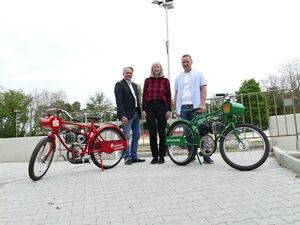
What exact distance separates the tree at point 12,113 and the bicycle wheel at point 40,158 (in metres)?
41.4

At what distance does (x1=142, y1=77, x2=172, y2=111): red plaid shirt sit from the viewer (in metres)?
5.90

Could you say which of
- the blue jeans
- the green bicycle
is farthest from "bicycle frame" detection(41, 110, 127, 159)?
the green bicycle

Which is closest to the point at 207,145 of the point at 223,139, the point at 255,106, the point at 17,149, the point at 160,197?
the point at 223,139

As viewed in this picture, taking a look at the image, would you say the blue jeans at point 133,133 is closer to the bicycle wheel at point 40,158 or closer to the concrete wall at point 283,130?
the bicycle wheel at point 40,158

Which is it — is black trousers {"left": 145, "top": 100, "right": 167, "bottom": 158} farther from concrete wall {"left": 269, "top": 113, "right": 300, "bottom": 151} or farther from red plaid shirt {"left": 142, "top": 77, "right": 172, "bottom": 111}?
concrete wall {"left": 269, "top": 113, "right": 300, "bottom": 151}

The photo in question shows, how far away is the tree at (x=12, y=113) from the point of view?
44.8 metres

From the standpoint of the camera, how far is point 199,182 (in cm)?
414

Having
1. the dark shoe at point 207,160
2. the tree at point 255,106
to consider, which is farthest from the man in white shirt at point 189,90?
the tree at point 255,106

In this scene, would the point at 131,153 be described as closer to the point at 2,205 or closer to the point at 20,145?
the point at 2,205

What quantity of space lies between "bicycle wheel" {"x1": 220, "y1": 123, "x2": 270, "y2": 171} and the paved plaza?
0.15 m

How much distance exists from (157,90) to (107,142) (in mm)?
1198

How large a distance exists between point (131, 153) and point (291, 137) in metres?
3.64

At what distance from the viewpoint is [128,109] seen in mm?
6184

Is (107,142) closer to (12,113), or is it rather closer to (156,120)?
(156,120)
